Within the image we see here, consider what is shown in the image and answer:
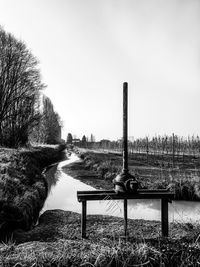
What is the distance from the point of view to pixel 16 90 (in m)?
20.9

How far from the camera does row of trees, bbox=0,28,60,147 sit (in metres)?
19.5

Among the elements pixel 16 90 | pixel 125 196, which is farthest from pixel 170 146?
pixel 125 196

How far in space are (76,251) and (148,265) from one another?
0.74 m

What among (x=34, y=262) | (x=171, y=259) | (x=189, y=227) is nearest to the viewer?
(x=34, y=262)

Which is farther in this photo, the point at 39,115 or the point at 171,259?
the point at 39,115

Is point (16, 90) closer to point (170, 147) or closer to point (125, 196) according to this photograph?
point (125, 196)

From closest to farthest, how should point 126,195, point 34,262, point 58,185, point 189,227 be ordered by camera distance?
point 34,262 → point 126,195 → point 189,227 → point 58,185

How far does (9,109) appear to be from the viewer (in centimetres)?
2064

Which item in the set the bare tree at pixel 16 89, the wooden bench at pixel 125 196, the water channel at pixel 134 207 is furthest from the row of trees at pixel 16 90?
the wooden bench at pixel 125 196

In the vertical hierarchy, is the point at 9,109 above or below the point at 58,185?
above

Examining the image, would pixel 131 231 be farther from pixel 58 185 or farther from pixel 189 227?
pixel 58 185

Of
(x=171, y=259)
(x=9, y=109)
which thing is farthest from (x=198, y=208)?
(x=9, y=109)

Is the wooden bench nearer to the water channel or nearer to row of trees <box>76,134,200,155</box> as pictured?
the water channel

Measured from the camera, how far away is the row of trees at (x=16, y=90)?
64.0ft
